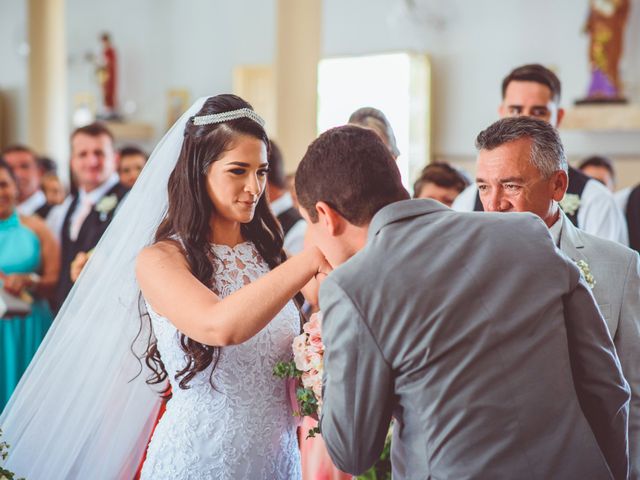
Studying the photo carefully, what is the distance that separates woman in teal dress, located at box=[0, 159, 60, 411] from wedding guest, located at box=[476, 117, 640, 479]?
326 cm

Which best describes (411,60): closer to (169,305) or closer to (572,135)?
(572,135)

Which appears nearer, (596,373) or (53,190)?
(596,373)

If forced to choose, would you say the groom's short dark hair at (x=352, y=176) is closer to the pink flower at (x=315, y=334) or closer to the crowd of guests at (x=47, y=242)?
the pink flower at (x=315, y=334)

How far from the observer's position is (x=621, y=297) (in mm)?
2322

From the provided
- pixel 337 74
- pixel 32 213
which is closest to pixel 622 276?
pixel 32 213

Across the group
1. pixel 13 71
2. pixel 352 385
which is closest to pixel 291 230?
pixel 352 385

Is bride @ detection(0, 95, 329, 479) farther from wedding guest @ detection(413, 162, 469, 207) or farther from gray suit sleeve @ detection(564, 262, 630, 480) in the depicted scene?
wedding guest @ detection(413, 162, 469, 207)

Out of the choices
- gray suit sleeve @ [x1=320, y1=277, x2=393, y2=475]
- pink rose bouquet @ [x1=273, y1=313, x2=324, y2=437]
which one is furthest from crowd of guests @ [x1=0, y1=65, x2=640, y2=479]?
gray suit sleeve @ [x1=320, y1=277, x2=393, y2=475]

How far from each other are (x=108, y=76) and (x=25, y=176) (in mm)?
6321

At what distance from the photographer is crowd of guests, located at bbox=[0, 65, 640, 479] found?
2369 mm

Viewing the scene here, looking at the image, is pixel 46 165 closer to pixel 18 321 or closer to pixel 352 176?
pixel 18 321

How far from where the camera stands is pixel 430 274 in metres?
1.67

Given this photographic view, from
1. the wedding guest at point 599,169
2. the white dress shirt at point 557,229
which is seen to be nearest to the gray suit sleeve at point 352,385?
the white dress shirt at point 557,229

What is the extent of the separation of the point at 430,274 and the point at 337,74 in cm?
926
